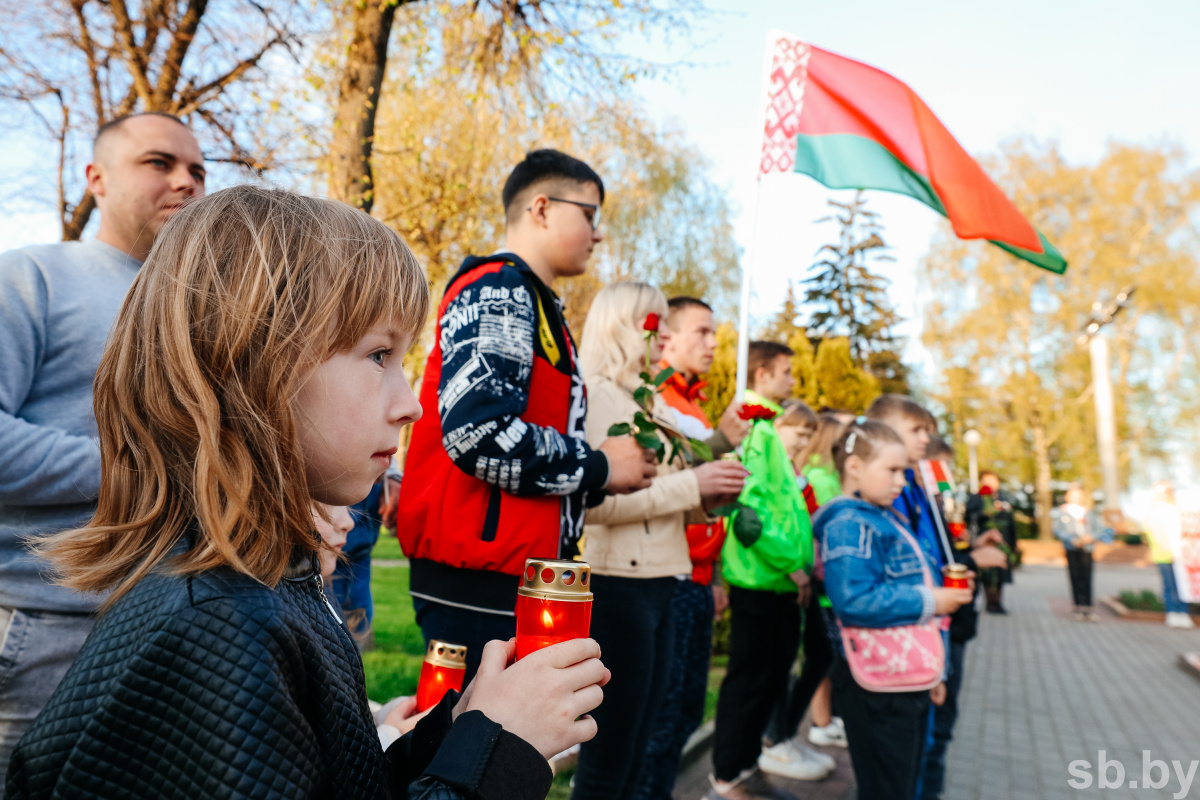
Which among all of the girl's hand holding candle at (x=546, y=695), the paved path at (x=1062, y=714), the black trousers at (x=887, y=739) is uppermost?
the girl's hand holding candle at (x=546, y=695)

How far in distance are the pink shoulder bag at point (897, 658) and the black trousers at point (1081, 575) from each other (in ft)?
41.1

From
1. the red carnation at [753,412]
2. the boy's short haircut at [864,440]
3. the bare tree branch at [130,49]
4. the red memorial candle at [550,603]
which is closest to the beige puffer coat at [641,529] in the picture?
the red carnation at [753,412]

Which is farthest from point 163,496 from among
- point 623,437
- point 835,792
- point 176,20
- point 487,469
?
point 176,20

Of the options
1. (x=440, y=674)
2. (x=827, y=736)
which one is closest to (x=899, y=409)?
(x=827, y=736)

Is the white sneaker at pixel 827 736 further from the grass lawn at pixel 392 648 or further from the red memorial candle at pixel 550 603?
the red memorial candle at pixel 550 603

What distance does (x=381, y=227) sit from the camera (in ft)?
4.06

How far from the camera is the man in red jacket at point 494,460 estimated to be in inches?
86.6

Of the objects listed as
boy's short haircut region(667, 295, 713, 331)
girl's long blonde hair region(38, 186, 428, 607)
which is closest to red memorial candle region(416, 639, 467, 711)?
girl's long blonde hair region(38, 186, 428, 607)

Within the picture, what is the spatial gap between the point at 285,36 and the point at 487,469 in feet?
26.1

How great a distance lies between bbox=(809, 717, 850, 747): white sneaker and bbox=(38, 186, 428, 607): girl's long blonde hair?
5580 millimetres

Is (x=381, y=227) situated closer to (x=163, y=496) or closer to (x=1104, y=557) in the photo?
(x=163, y=496)

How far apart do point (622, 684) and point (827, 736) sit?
12.5ft

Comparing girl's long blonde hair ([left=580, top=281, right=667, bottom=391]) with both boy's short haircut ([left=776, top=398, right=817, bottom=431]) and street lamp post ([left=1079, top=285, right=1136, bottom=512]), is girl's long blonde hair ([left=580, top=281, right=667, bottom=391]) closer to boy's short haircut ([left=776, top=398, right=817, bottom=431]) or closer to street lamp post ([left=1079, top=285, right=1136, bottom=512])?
boy's short haircut ([left=776, top=398, right=817, bottom=431])

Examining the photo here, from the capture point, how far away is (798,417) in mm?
5461
